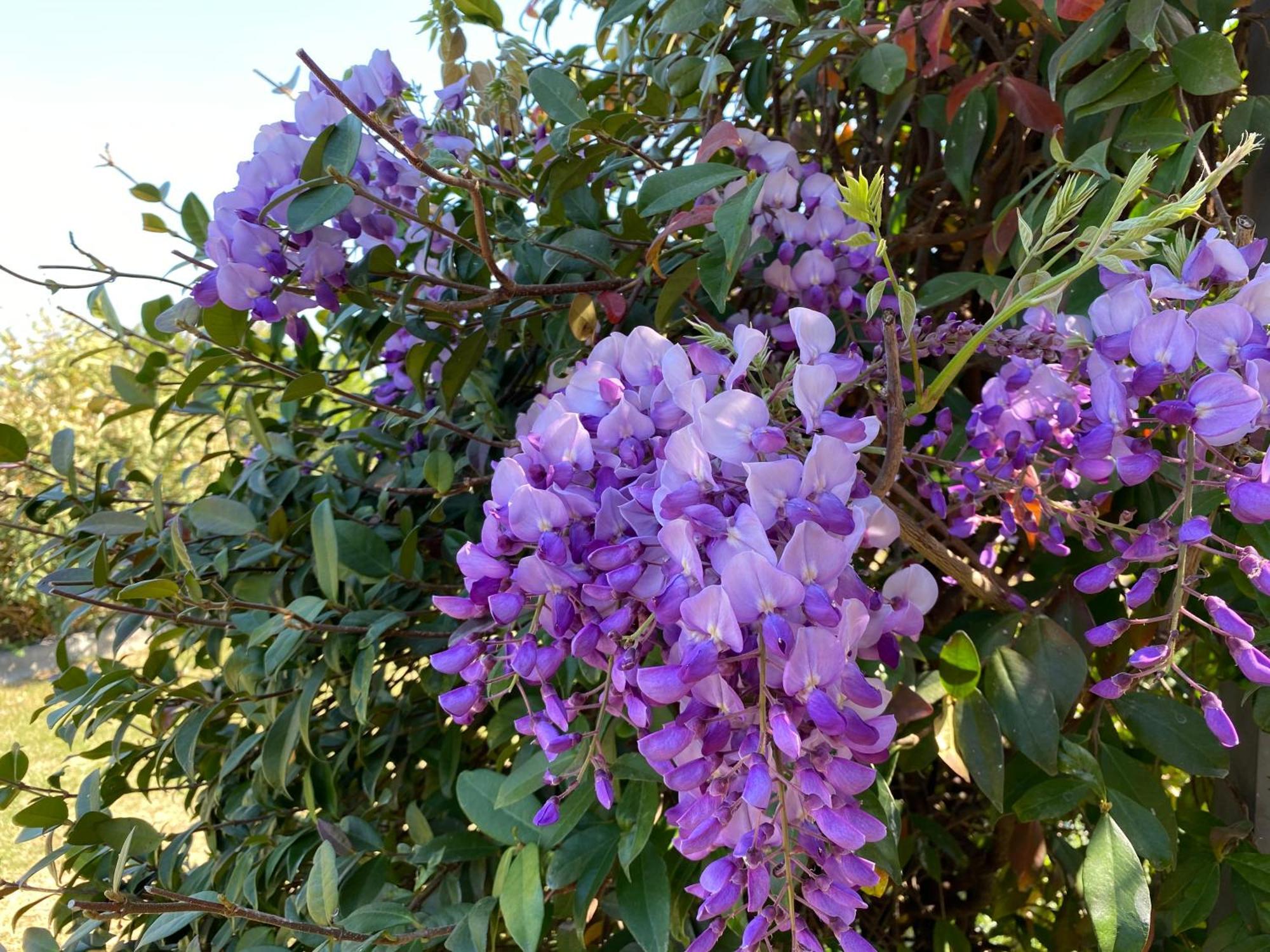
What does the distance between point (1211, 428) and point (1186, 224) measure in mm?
577

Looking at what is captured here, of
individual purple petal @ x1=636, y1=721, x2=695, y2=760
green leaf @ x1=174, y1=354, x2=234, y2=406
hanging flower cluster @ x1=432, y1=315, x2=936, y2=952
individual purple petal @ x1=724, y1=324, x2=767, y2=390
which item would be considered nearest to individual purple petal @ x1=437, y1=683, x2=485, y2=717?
hanging flower cluster @ x1=432, y1=315, x2=936, y2=952

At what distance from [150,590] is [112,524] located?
0.87 ft

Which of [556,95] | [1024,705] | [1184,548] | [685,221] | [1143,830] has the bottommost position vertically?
[1143,830]

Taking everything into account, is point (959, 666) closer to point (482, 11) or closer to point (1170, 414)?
point (1170, 414)

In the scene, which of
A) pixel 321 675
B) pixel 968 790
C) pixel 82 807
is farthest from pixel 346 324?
pixel 968 790

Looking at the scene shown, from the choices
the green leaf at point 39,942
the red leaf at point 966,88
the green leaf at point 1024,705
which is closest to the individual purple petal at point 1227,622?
the green leaf at point 1024,705

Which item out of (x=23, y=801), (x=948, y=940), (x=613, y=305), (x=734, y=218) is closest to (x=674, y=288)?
(x=613, y=305)

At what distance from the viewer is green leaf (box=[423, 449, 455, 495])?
862mm

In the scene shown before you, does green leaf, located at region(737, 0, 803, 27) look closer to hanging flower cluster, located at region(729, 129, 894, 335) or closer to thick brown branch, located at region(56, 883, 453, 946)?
hanging flower cluster, located at region(729, 129, 894, 335)

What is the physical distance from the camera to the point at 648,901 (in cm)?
70

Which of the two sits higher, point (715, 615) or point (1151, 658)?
point (715, 615)

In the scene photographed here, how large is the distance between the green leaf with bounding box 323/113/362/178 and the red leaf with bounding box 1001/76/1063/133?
58 centimetres

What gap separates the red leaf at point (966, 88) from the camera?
867 mm

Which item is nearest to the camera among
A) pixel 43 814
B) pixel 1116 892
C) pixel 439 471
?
pixel 1116 892
